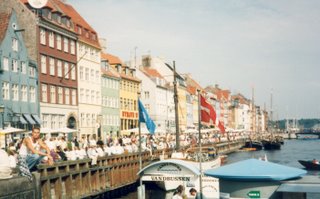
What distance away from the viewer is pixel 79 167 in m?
27.6

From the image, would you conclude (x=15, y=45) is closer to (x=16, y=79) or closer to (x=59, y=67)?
(x=16, y=79)

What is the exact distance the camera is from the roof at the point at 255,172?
11.6 meters

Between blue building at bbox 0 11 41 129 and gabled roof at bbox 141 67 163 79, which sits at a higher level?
gabled roof at bbox 141 67 163 79

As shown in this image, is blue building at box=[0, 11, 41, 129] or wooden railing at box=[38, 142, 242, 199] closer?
wooden railing at box=[38, 142, 242, 199]

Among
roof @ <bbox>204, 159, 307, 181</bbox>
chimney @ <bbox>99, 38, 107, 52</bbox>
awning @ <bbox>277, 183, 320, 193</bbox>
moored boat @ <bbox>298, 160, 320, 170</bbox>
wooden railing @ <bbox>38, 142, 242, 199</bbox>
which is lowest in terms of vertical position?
moored boat @ <bbox>298, 160, 320, 170</bbox>

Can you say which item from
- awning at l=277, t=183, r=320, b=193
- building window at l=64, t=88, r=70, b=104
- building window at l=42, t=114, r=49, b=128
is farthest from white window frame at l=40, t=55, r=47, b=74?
awning at l=277, t=183, r=320, b=193

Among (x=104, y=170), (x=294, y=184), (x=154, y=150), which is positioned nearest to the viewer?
(x=294, y=184)

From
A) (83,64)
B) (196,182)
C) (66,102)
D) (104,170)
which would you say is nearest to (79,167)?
(104,170)

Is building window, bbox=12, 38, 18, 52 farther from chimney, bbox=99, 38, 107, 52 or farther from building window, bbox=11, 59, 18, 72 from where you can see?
chimney, bbox=99, 38, 107, 52

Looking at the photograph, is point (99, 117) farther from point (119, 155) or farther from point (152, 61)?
point (152, 61)

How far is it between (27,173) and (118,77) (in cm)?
6201

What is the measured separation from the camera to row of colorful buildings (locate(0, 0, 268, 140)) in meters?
46.9

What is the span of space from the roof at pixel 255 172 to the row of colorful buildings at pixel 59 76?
846 inches

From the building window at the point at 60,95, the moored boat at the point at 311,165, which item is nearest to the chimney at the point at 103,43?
the building window at the point at 60,95
